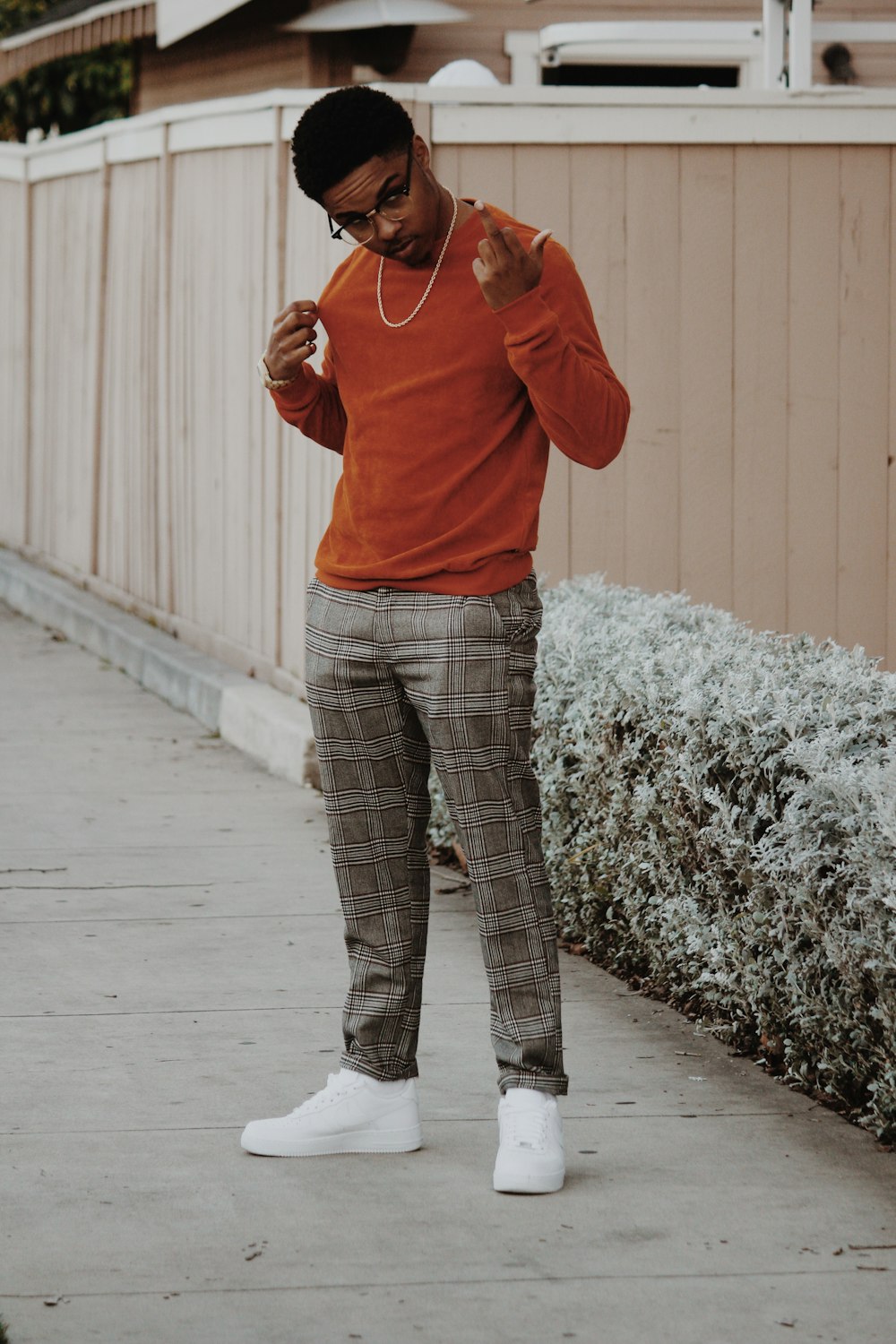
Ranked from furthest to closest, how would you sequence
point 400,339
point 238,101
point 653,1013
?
1. point 238,101
2. point 653,1013
3. point 400,339

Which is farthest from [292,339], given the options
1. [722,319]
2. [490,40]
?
[490,40]

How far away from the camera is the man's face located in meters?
3.45

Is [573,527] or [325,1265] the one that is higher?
[573,527]

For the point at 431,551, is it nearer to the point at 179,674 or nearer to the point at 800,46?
the point at 800,46

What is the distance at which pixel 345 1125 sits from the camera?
3.89 m

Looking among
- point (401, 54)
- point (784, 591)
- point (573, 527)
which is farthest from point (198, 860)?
point (401, 54)

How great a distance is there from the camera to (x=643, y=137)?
6.92m

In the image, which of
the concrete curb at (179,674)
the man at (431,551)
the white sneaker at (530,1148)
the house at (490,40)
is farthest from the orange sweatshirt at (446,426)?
the house at (490,40)

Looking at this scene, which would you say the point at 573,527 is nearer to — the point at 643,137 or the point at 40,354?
the point at 643,137

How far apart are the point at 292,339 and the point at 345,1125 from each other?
150cm

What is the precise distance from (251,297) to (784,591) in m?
2.70

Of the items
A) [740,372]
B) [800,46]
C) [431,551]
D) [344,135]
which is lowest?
[431,551]

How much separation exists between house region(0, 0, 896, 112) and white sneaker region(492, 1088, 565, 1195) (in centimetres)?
754

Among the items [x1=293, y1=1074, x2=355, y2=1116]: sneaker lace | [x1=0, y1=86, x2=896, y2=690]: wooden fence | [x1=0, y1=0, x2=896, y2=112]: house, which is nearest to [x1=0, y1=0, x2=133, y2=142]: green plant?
[x1=0, y1=0, x2=896, y2=112]: house
